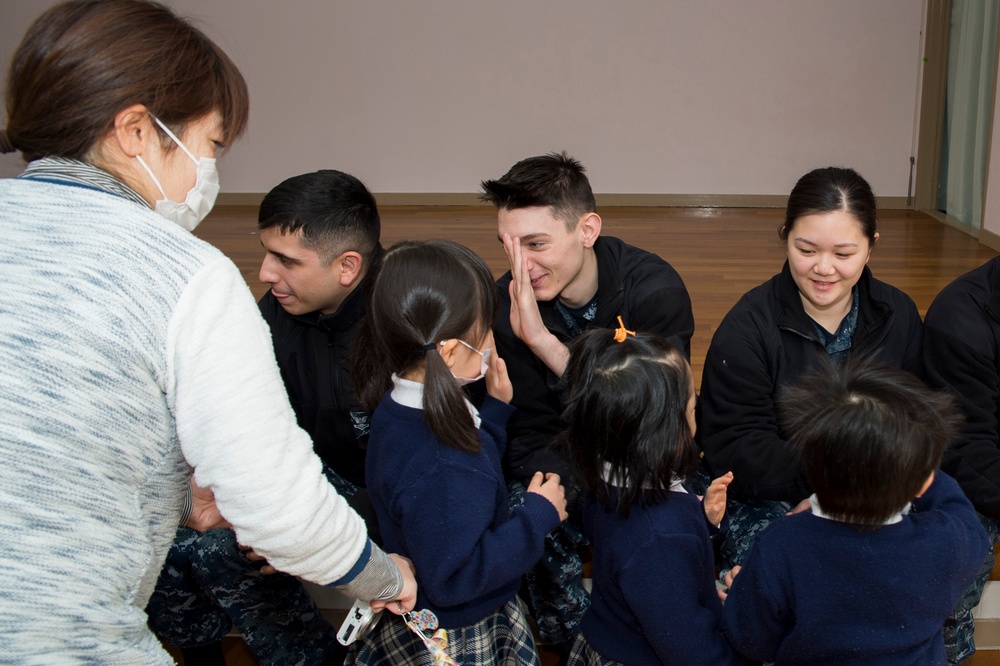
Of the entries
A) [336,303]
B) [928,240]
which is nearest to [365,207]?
[336,303]

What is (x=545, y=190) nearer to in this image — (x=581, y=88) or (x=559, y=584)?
(x=559, y=584)

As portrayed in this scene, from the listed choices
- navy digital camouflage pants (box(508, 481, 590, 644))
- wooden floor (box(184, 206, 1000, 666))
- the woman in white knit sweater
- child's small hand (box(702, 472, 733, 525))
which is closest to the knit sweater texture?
the woman in white knit sweater

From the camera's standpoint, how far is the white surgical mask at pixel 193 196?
3.44ft

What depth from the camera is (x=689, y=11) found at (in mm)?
6641

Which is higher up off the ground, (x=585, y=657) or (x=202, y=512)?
(x=202, y=512)

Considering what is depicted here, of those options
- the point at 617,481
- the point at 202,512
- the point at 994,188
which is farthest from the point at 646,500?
the point at 994,188

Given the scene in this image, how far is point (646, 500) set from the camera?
1.39 m

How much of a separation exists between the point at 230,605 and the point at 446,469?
842mm

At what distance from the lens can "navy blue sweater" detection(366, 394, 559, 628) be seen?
4.39 feet

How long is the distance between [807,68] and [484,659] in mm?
6144

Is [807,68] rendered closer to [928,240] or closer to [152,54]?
[928,240]

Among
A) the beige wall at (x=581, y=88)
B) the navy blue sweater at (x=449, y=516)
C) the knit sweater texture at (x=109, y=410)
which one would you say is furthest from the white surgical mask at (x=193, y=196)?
the beige wall at (x=581, y=88)

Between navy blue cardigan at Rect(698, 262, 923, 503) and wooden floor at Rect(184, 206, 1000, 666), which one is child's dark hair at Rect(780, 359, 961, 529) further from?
wooden floor at Rect(184, 206, 1000, 666)

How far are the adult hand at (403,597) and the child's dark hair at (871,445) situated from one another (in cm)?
60
